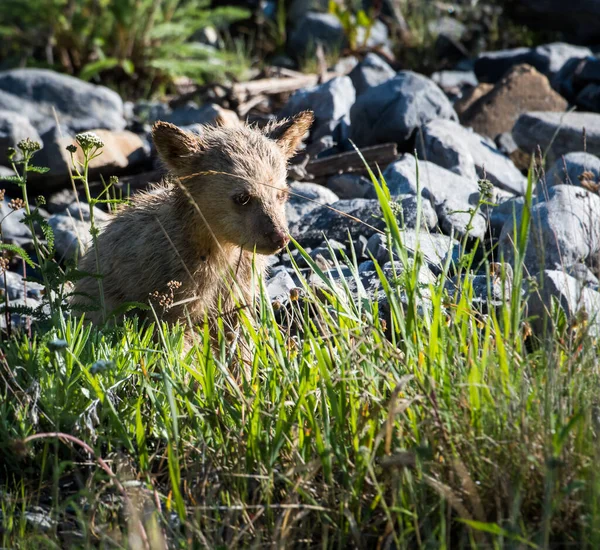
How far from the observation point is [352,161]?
7438mm

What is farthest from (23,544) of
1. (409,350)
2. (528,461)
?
(528,461)

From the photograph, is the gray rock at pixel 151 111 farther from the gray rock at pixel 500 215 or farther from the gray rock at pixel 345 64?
the gray rock at pixel 500 215

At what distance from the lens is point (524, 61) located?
10.2 m

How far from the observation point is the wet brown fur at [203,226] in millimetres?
4723

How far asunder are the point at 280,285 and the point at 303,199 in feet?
5.39

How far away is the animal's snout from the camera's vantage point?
14.9ft

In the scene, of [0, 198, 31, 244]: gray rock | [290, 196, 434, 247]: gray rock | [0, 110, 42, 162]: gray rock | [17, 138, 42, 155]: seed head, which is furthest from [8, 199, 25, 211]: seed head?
[0, 110, 42, 162]: gray rock

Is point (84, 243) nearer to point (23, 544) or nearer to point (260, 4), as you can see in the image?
point (23, 544)

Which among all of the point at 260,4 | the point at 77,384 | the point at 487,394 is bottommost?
the point at 260,4

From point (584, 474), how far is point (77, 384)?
6.35 ft

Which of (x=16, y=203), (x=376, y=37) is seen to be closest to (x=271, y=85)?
(x=376, y=37)

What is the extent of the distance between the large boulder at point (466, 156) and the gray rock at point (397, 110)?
322 mm

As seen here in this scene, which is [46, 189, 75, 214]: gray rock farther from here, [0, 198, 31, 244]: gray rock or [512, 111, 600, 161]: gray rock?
[512, 111, 600, 161]: gray rock

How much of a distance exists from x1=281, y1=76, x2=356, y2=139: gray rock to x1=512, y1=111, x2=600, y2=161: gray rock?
1.94m
